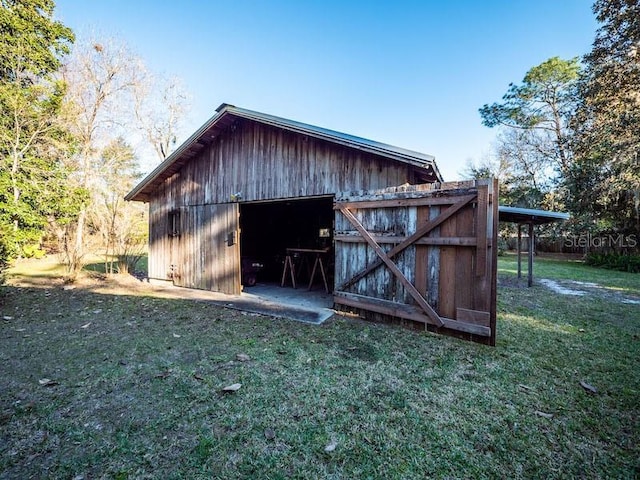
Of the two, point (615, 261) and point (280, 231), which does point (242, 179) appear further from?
point (615, 261)

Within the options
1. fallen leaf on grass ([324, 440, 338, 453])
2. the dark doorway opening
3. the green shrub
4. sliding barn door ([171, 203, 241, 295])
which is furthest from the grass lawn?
the green shrub

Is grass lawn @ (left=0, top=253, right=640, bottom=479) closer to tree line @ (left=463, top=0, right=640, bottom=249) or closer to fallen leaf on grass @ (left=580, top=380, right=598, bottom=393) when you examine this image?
fallen leaf on grass @ (left=580, top=380, right=598, bottom=393)

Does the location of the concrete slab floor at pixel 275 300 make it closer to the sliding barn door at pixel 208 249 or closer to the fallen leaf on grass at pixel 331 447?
the sliding barn door at pixel 208 249

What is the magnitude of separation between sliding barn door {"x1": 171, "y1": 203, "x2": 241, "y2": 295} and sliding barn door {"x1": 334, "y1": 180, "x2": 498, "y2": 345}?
3.02m

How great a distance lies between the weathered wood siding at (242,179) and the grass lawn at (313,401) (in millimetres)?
2733

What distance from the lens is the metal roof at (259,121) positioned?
457cm

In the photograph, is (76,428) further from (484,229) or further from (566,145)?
(566,145)

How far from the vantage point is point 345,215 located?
527 centimetres

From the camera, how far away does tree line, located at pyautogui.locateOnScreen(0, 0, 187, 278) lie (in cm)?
751

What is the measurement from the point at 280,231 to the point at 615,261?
15.4 m

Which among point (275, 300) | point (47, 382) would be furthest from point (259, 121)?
point (47, 382)

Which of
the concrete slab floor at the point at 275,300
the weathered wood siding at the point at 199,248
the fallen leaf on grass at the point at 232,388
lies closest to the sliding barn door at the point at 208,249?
the weathered wood siding at the point at 199,248

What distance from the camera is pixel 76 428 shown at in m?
2.23

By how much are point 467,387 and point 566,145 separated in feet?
62.8
